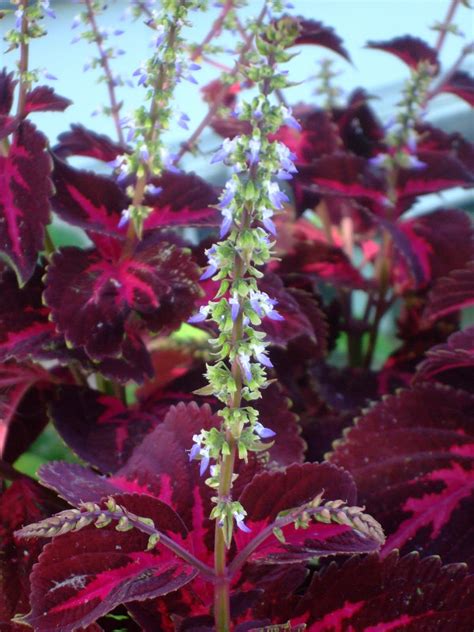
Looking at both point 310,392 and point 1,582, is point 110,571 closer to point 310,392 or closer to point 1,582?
point 1,582

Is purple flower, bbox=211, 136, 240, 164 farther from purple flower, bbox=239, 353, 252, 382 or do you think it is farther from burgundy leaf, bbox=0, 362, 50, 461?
burgundy leaf, bbox=0, 362, 50, 461

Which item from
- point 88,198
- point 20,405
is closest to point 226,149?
point 88,198

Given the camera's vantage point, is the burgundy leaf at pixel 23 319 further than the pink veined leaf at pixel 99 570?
Yes

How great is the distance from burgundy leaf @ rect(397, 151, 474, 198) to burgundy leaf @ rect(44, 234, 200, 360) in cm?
32

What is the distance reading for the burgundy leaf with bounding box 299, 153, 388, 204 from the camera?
2.91 feet

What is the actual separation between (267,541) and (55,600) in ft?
0.43

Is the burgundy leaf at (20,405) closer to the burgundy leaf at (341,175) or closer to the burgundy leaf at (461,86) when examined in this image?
the burgundy leaf at (341,175)

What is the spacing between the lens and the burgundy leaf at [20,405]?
74 cm

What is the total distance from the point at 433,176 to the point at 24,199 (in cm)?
44

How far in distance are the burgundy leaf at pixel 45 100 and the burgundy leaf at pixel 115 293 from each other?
0.37 ft

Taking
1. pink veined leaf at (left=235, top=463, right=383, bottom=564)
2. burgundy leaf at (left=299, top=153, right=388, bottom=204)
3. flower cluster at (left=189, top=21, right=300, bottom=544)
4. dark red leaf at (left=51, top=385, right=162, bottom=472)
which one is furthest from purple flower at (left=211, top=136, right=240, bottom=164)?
burgundy leaf at (left=299, top=153, right=388, bottom=204)

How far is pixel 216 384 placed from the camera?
0.42 metres

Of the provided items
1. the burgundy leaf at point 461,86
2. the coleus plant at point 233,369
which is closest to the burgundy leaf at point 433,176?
the coleus plant at point 233,369

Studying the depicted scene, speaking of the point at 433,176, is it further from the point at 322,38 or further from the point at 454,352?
the point at 454,352
